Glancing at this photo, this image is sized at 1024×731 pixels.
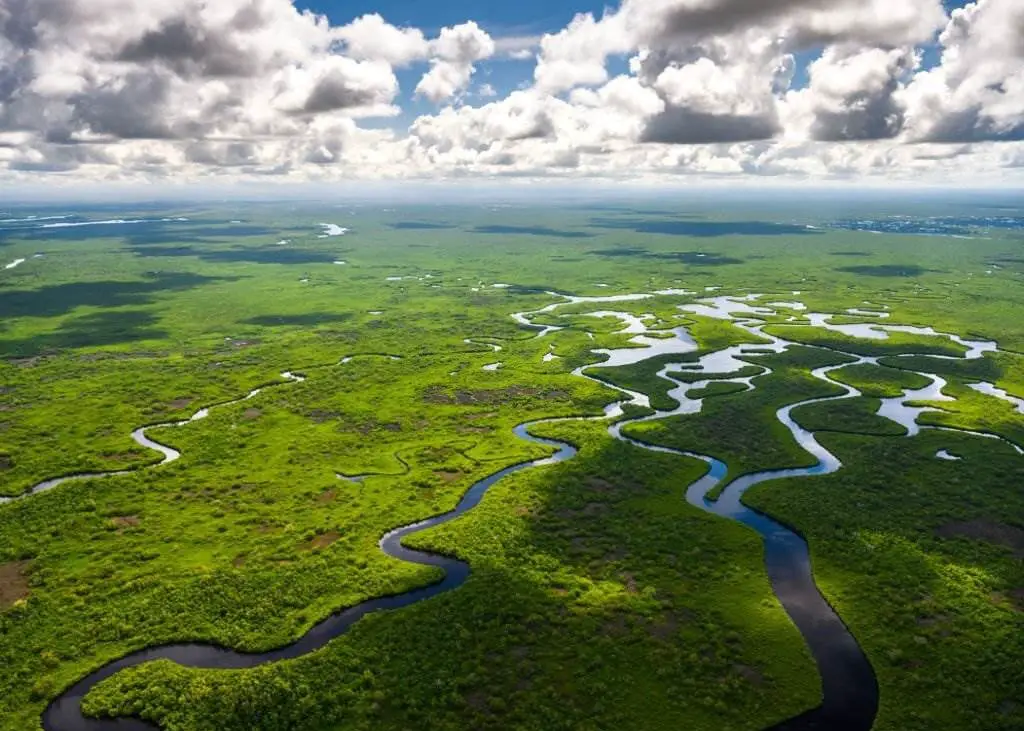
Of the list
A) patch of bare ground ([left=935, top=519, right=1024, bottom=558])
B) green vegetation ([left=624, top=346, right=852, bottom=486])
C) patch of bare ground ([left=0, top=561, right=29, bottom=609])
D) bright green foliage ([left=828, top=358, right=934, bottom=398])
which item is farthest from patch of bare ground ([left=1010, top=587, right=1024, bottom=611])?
patch of bare ground ([left=0, top=561, right=29, bottom=609])

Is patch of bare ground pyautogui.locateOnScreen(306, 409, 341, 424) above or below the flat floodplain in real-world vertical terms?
above

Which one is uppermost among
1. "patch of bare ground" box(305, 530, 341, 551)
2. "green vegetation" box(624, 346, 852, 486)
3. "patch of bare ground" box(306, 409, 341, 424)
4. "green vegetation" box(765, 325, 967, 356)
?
"green vegetation" box(765, 325, 967, 356)

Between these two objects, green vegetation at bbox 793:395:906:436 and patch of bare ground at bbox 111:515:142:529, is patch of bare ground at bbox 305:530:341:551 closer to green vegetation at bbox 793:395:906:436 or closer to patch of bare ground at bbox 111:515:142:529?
patch of bare ground at bbox 111:515:142:529

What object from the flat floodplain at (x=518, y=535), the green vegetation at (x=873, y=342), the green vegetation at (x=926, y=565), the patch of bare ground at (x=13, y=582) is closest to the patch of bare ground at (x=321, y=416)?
the flat floodplain at (x=518, y=535)

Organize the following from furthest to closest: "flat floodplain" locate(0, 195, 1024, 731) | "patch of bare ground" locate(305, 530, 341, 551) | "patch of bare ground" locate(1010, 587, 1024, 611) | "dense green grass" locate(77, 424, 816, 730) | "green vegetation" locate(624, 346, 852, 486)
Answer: "green vegetation" locate(624, 346, 852, 486)
"patch of bare ground" locate(305, 530, 341, 551)
"patch of bare ground" locate(1010, 587, 1024, 611)
"flat floodplain" locate(0, 195, 1024, 731)
"dense green grass" locate(77, 424, 816, 730)

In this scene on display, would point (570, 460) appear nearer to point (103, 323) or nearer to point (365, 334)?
point (365, 334)

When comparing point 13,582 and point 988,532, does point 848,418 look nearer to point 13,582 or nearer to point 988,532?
point 988,532

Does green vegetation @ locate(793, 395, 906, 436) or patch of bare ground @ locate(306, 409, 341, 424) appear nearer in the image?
green vegetation @ locate(793, 395, 906, 436)
